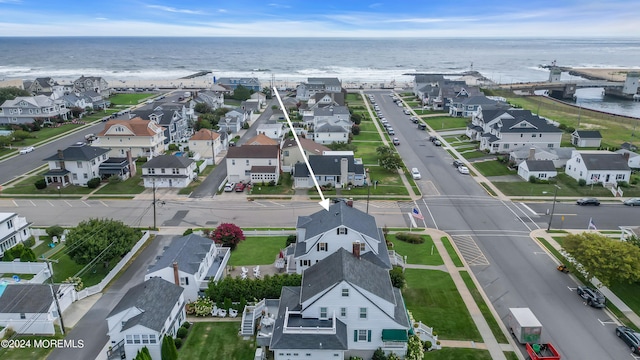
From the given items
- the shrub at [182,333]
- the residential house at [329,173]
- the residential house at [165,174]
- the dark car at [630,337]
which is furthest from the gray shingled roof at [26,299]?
the dark car at [630,337]

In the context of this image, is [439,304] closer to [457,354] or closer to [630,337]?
[457,354]

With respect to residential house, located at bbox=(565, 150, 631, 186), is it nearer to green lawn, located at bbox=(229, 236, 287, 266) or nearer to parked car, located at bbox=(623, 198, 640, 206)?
parked car, located at bbox=(623, 198, 640, 206)

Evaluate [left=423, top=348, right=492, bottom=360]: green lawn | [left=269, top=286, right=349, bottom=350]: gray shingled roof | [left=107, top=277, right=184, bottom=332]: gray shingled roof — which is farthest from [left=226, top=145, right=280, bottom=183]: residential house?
[left=423, top=348, right=492, bottom=360]: green lawn

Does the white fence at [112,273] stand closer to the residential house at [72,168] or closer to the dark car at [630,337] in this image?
the residential house at [72,168]

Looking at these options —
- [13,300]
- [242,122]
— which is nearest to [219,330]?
[13,300]

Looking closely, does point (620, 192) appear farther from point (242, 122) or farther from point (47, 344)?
point (242, 122)

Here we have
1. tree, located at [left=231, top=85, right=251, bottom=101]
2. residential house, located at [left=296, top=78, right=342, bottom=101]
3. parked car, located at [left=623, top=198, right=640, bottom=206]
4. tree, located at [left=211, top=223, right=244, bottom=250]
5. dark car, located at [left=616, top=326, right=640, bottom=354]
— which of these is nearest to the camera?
dark car, located at [left=616, top=326, right=640, bottom=354]

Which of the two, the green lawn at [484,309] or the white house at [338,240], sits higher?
the white house at [338,240]
